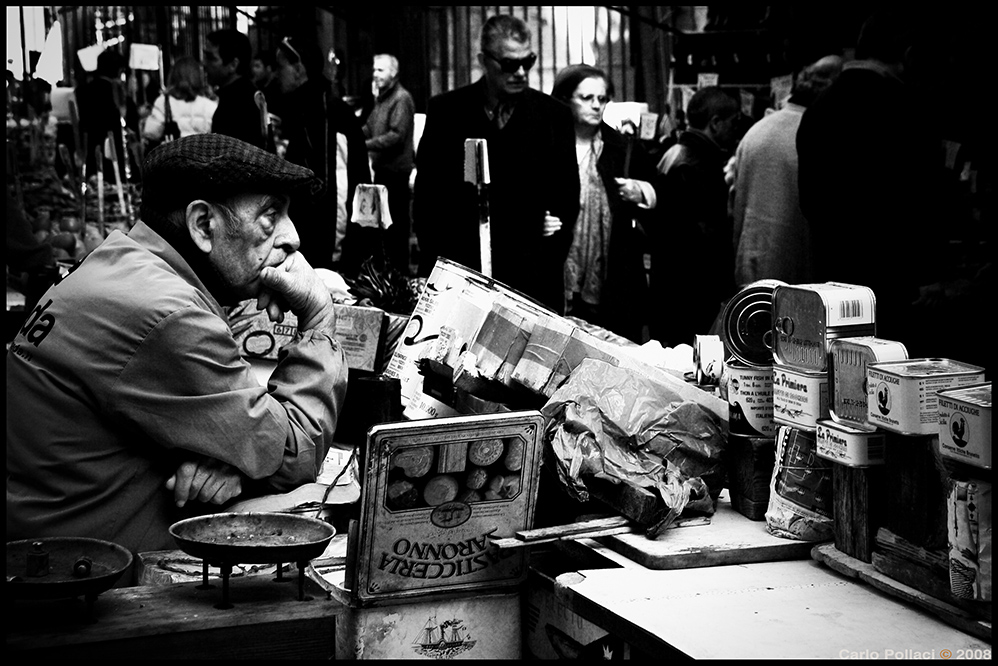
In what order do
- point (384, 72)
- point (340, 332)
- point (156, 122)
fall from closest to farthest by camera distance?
point (340, 332) < point (156, 122) < point (384, 72)

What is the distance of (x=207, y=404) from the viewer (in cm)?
233

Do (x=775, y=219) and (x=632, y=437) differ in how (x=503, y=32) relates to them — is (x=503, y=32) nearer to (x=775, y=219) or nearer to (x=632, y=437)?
(x=775, y=219)

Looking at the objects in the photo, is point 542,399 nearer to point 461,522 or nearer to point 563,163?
A: point 461,522

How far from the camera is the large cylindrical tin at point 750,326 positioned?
261 centimetres

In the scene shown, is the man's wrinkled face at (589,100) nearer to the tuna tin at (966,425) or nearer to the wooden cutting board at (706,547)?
the wooden cutting board at (706,547)

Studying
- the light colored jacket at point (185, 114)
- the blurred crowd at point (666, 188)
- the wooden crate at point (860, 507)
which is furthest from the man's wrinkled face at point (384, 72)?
A: the wooden crate at point (860, 507)

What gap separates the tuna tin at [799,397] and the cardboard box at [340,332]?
1.47 m

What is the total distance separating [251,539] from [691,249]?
466 cm

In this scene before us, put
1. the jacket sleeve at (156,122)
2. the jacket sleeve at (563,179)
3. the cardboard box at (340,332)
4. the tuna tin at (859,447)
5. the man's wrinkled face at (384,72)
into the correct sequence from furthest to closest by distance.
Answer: the man's wrinkled face at (384,72)
the jacket sleeve at (156,122)
the jacket sleeve at (563,179)
the cardboard box at (340,332)
the tuna tin at (859,447)

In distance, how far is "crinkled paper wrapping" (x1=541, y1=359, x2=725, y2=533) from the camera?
7.94 ft

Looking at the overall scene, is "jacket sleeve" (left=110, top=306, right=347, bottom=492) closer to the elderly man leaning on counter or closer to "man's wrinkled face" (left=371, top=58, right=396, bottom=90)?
the elderly man leaning on counter

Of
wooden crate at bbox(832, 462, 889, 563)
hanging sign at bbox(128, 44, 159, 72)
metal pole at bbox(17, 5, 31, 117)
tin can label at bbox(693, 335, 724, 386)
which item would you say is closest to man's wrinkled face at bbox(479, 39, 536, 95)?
tin can label at bbox(693, 335, 724, 386)

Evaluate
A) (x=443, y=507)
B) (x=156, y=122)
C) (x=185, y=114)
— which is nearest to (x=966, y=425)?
(x=443, y=507)

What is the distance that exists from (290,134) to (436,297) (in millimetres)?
3363
